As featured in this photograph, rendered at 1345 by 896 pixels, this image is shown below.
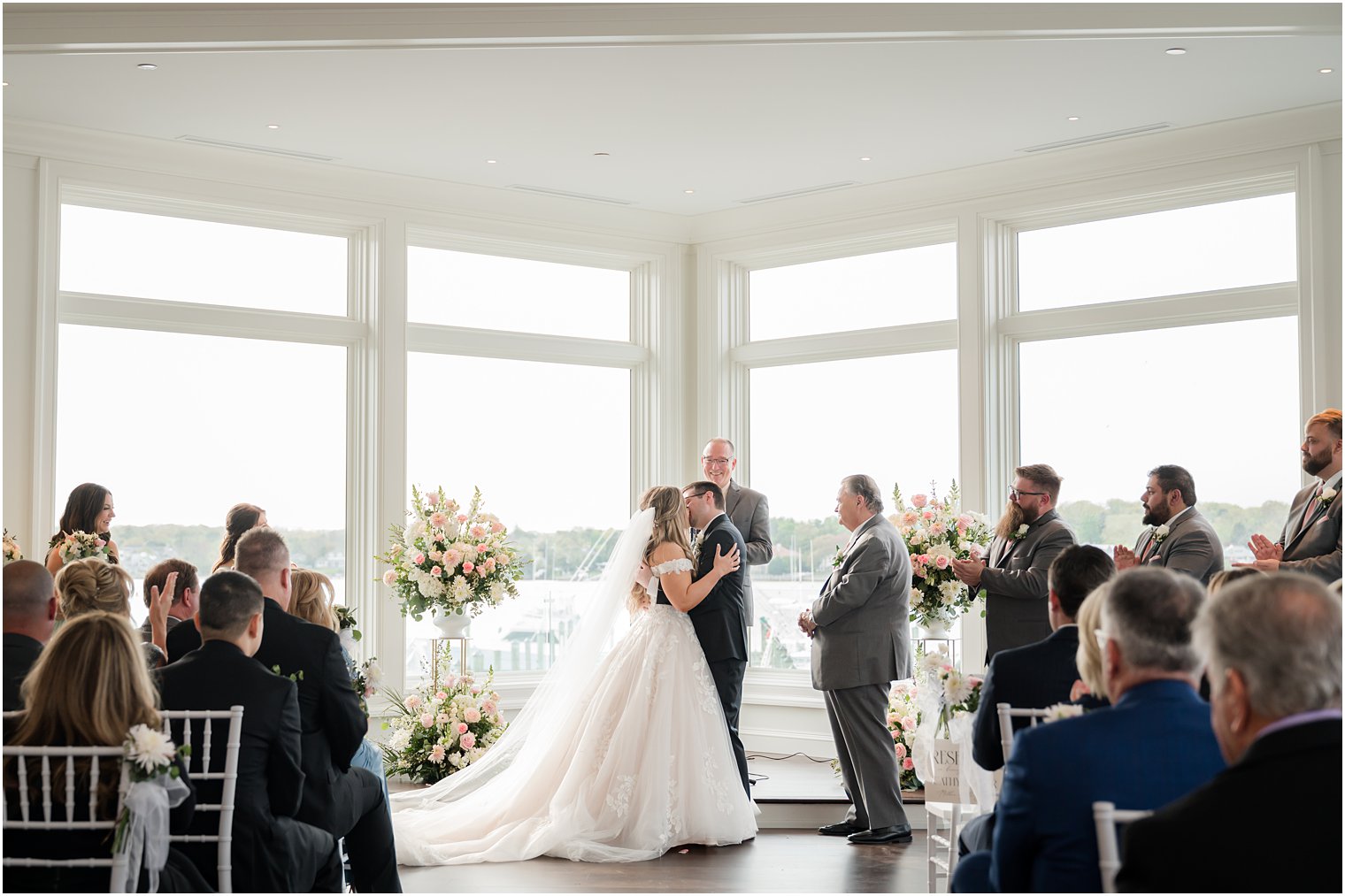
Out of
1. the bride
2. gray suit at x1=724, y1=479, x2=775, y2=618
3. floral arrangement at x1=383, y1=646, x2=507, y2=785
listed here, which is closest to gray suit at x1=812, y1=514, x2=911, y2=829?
the bride

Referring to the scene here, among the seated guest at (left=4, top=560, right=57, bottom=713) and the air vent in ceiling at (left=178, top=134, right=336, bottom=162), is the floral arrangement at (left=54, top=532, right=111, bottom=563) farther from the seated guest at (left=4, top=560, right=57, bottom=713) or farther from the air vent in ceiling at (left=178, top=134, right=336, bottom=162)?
the air vent in ceiling at (left=178, top=134, right=336, bottom=162)

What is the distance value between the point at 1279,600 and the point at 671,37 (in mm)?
4168

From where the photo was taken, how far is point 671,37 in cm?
564

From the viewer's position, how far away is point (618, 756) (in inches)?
244

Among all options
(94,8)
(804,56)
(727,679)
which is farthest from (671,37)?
(727,679)

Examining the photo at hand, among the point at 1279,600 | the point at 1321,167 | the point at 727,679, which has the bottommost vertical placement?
the point at 727,679

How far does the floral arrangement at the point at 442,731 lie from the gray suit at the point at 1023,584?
9.21ft

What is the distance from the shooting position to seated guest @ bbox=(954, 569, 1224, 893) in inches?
95.1

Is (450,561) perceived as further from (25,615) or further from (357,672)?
(25,615)

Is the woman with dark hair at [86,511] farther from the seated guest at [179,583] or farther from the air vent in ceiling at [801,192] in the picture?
the air vent in ceiling at [801,192]

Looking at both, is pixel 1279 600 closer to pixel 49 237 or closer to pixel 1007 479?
pixel 1007 479

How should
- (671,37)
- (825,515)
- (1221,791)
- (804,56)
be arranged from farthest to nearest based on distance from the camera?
(825,515)
(804,56)
(671,37)
(1221,791)

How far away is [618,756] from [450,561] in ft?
5.81

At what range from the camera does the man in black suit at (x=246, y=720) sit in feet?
11.8
